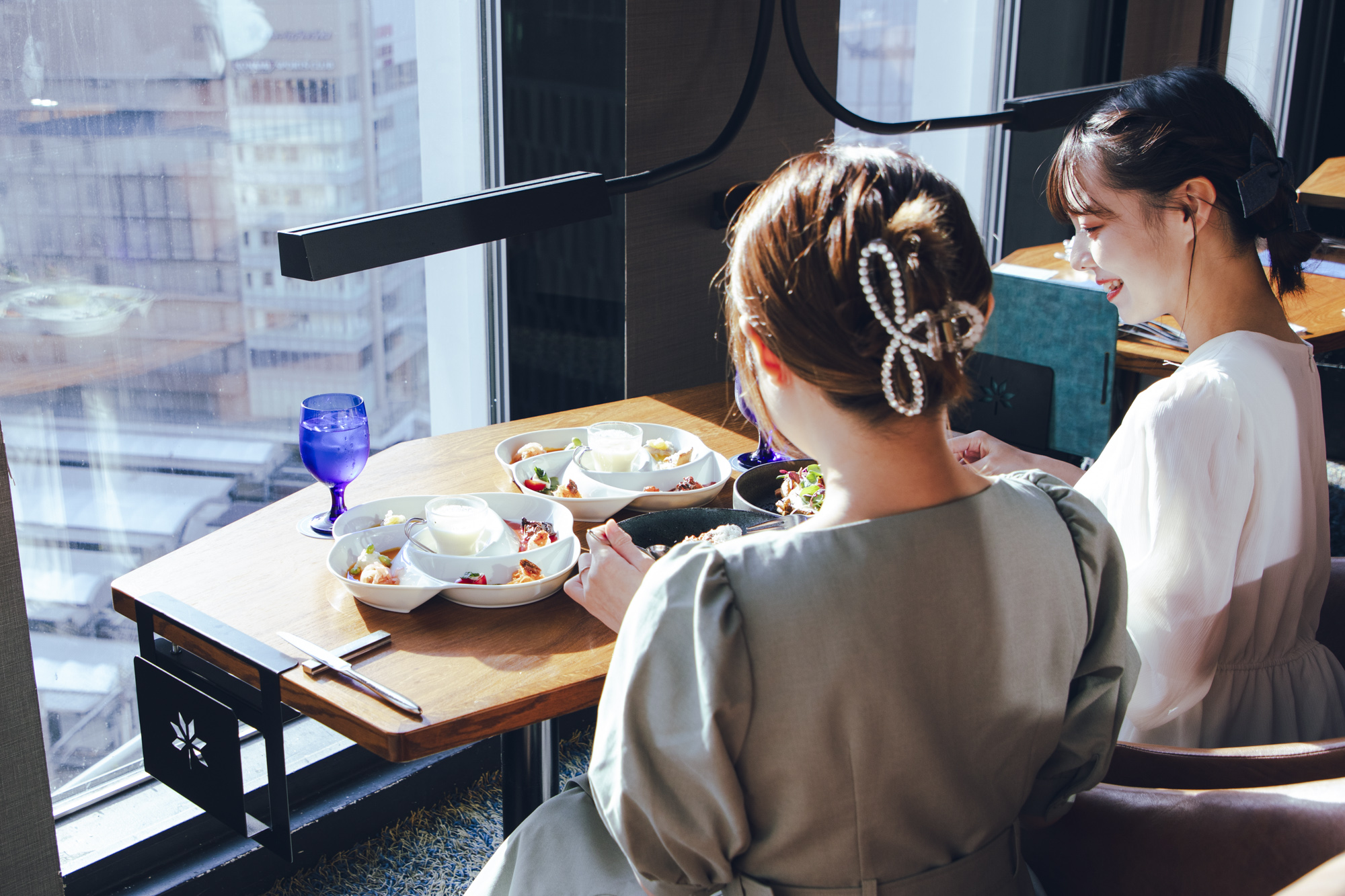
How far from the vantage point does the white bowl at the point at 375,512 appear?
1379 mm

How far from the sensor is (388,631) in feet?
3.96

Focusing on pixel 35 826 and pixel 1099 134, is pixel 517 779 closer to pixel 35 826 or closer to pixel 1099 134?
pixel 35 826

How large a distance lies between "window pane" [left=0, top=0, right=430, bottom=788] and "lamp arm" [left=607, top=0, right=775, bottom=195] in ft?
2.07

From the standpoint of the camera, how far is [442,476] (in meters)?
1.66

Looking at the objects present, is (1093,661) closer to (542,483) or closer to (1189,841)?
(1189,841)

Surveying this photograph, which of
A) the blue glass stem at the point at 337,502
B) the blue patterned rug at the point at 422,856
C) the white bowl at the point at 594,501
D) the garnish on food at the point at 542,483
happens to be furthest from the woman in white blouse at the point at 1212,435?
the blue patterned rug at the point at 422,856

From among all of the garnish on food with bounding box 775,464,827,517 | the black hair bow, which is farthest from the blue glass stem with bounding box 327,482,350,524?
the black hair bow

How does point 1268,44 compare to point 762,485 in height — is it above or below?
above

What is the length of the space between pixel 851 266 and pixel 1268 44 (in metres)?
5.29

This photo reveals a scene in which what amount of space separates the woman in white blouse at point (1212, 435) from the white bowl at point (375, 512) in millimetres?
841

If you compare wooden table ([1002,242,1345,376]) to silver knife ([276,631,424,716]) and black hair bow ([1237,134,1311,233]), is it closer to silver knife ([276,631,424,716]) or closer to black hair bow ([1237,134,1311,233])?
black hair bow ([1237,134,1311,233])

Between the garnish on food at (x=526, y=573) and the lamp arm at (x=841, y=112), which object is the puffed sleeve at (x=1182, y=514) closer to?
the garnish on food at (x=526, y=573)

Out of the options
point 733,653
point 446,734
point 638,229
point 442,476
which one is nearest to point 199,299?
point 442,476

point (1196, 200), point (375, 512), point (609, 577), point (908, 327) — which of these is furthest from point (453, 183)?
point (908, 327)
